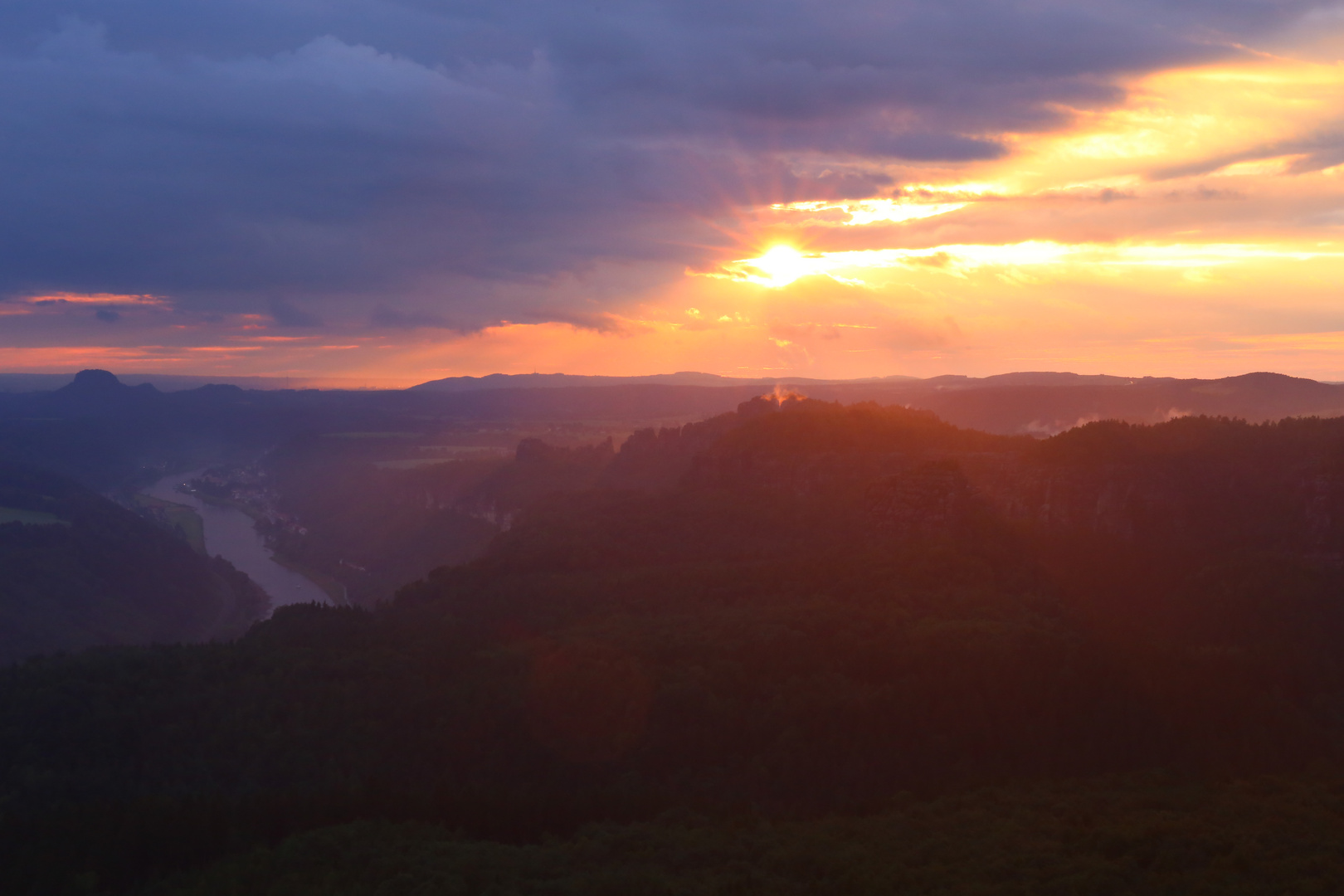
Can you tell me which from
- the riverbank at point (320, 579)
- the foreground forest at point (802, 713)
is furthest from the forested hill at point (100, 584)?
the foreground forest at point (802, 713)

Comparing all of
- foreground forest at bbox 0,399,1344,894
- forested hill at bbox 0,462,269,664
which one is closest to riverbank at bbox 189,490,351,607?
forested hill at bbox 0,462,269,664

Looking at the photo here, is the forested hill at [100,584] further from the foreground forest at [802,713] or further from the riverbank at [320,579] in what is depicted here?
the foreground forest at [802,713]

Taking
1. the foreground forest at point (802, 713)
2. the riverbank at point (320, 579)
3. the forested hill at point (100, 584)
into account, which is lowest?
the riverbank at point (320, 579)

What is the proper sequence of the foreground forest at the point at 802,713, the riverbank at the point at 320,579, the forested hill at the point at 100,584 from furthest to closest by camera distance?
the riverbank at the point at 320,579
the forested hill at the point at 100,584
the foreground forest at the point at 802,713

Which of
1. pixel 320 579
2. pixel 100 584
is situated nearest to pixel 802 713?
pixel 100 584

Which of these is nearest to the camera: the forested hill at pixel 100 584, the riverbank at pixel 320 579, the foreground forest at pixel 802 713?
the foreground forest at pixel 802 713
